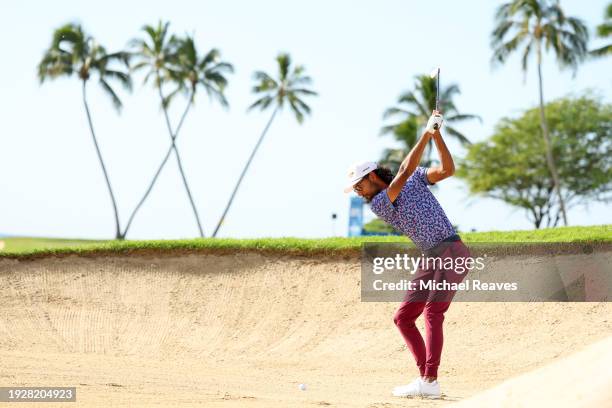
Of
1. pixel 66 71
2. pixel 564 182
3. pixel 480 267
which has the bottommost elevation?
pixel 480 267

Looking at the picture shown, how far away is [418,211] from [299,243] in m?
12.0

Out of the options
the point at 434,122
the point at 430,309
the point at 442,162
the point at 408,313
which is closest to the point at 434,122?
the point at 434,122

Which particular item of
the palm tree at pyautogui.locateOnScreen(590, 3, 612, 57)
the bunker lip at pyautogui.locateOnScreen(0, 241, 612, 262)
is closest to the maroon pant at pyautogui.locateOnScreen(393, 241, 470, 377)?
the bunker lip at pyautogui.locateOnScreen(0, 241, 612, 262)

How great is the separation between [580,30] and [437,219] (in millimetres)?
43462

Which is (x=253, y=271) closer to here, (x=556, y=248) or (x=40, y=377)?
(x=556, y=248)

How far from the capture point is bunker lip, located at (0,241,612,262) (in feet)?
56.3

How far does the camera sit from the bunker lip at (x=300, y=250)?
17.2 m

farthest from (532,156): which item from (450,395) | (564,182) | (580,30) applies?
(450,395)

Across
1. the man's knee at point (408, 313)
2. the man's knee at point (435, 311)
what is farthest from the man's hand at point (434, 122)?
the man's knee at point (408, 313)

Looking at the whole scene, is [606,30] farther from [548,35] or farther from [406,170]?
[406,170]

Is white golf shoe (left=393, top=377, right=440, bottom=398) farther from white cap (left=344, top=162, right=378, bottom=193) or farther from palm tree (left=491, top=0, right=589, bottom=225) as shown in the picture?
palm tree (left=491, top=0, right=589, bottom=225)

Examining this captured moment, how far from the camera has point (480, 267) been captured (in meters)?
17.7

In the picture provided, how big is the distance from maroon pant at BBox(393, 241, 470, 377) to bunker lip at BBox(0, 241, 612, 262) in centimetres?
917

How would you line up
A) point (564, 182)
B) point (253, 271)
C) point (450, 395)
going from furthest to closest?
point (564, 182)
point (253, 271)
point (450, 395)
